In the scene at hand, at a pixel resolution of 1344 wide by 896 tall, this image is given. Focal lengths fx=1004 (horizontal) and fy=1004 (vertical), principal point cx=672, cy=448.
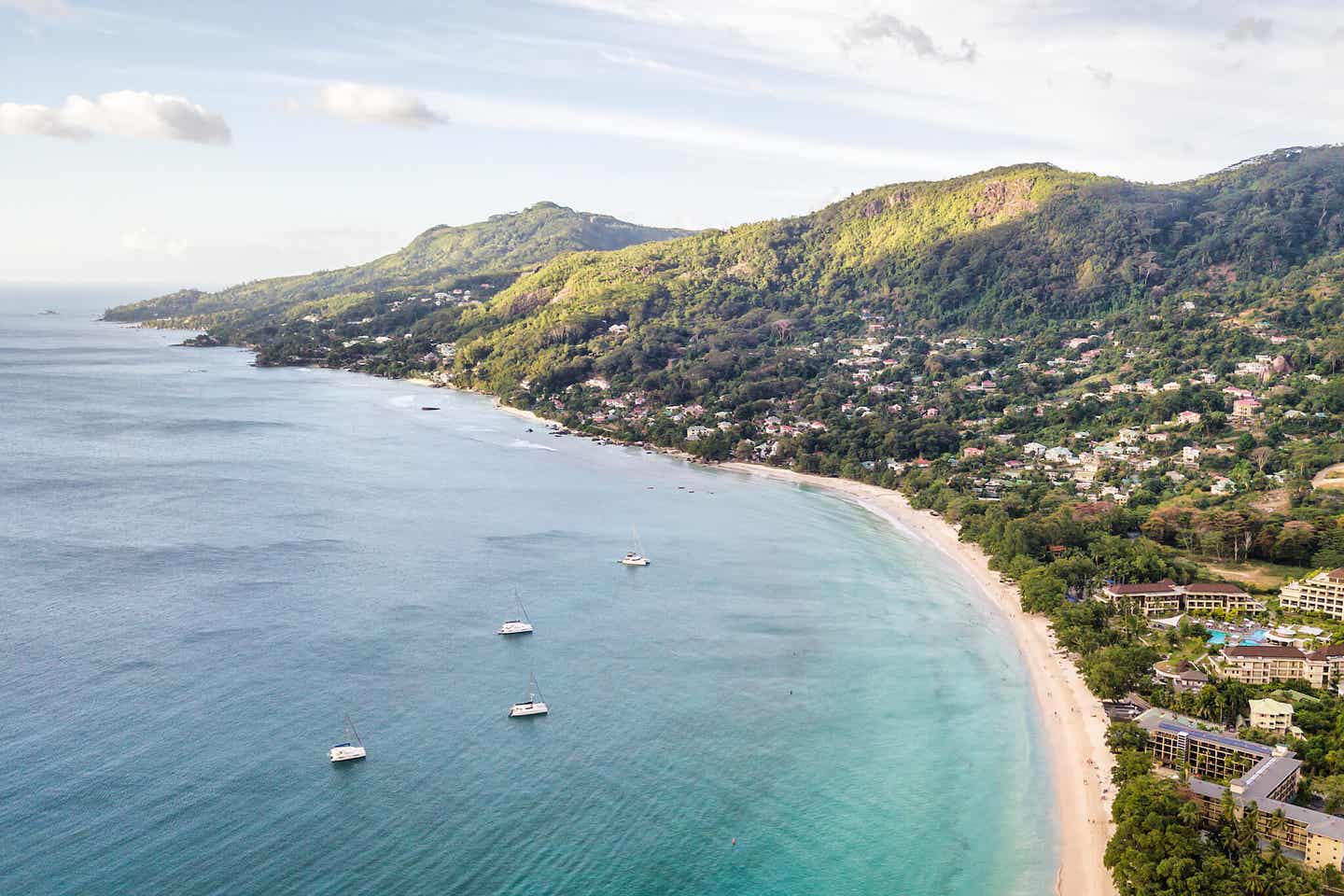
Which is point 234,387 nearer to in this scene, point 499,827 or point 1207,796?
point 499,827

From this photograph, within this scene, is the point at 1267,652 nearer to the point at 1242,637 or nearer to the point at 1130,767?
the point at 1242,637

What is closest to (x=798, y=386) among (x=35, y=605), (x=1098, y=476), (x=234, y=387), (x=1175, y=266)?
(x=1098, y=476)

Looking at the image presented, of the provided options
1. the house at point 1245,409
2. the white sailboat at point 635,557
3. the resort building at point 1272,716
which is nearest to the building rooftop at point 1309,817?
the resort building at point 1272,716

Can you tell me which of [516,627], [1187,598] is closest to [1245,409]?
[1187,598]

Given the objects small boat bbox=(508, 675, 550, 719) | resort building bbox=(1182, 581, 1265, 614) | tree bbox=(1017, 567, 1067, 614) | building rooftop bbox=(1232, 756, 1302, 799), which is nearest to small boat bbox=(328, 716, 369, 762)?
small boat bbox=(508, 675, 550, 719)

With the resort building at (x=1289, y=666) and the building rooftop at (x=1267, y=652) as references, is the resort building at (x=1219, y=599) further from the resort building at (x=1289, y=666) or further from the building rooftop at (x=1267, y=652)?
the resort building at (x=1289, y=666)

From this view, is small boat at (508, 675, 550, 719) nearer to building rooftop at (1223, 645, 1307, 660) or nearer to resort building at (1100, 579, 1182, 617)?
building rooftop at (1223, 645, 1307, 660)
